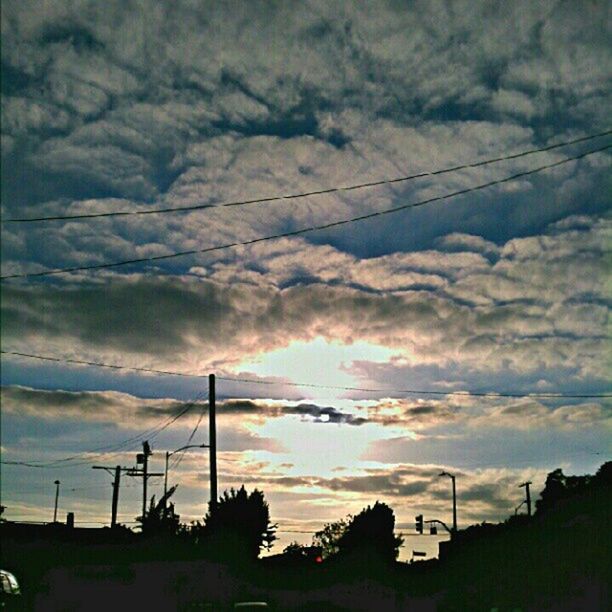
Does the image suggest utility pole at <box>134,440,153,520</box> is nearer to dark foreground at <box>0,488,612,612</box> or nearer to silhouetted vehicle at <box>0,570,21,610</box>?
dark foreground at <box>0,488,612,612</box>

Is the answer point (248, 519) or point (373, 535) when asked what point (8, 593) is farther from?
point (373, 535)

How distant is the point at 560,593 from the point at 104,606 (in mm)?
20976

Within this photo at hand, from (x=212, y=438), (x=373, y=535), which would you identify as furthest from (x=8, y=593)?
(x=373, y=535)

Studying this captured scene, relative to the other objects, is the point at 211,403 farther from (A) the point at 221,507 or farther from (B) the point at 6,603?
(A) the point at 221,507

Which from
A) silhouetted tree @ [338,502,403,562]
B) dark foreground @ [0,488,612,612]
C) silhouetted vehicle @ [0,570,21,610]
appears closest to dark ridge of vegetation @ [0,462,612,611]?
dark foreground @ [0,488,612,612]

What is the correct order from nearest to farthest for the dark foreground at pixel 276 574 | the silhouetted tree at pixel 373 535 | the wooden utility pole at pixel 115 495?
the dark foreground at pixel 276 574 < the wooden utility pole at pixel 115 495 < the silhouetted tree at pixel 373 535

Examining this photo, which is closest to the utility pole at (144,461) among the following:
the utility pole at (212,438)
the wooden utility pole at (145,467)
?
the wooden utility pole at (145,467)

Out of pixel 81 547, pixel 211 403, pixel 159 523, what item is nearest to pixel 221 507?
pixel 159 523

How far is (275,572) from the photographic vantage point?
66750 mm

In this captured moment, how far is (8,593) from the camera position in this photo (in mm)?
25188

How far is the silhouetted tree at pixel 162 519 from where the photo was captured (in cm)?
5812

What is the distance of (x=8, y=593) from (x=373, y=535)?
86.0 m

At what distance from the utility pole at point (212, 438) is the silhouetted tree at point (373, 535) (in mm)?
69567

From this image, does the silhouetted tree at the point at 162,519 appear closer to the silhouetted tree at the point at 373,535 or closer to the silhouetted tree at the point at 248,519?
the silhouetted tree at the point at 248,519
